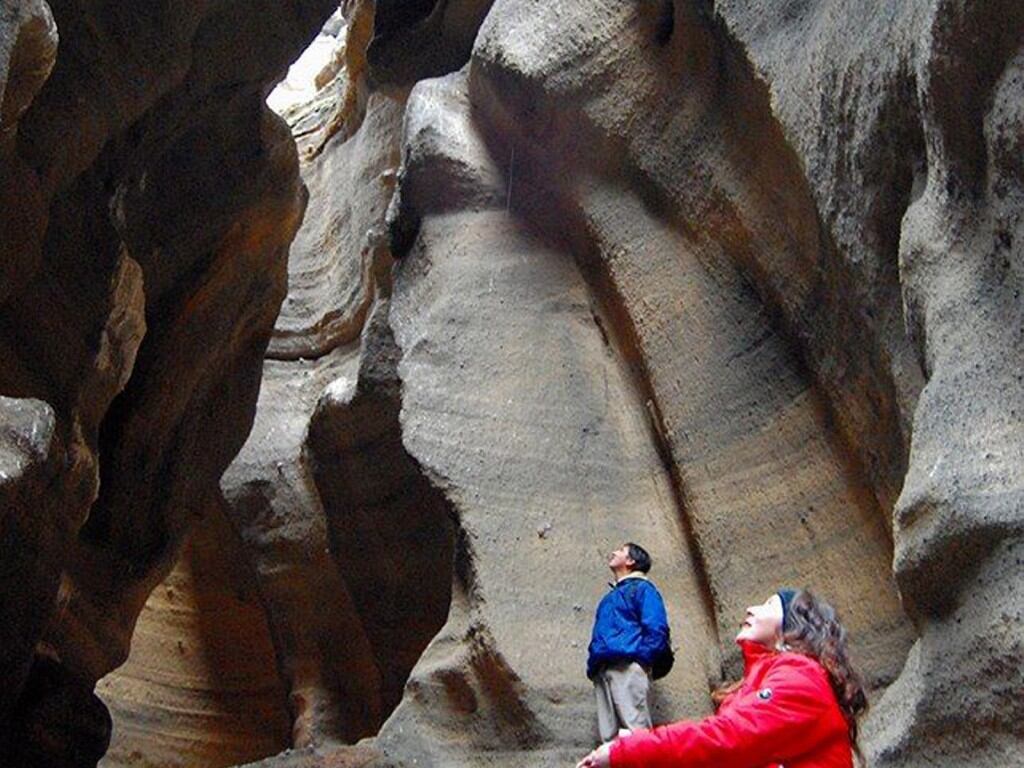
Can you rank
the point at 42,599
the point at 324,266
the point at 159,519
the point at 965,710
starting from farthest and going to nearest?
the point at 324,266 → the point at 159,519 → the point at 42,599 → the point at 965,710

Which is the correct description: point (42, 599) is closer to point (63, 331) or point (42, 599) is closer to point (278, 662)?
point (63, 331)

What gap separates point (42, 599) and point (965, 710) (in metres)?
4.37

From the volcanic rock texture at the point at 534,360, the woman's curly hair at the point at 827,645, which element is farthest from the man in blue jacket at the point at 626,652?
the woman's curly hair at the point at 827,645

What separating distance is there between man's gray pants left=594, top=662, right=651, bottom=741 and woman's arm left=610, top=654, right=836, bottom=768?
1462 mm

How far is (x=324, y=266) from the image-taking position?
11.4 meters

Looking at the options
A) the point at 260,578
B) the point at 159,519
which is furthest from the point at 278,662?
the point at 159,519

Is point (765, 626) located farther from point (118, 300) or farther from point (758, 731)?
point (118, 300)

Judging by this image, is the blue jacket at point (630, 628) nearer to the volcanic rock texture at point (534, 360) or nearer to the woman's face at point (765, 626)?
the volcanic rock texture at point (534, 360)

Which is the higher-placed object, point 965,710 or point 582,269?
point 582,269

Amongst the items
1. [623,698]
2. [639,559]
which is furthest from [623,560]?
[623,698]

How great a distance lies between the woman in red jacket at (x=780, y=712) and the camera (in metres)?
3.34

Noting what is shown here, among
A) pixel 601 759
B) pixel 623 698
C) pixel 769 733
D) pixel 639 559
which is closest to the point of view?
pixel 769 733

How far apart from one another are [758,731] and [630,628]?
1679mm

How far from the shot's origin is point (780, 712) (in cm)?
334
